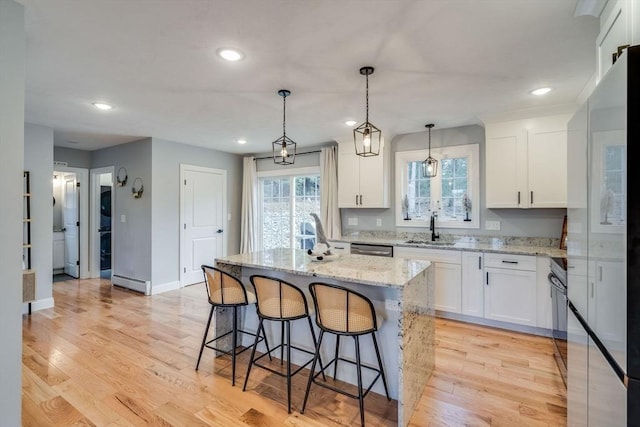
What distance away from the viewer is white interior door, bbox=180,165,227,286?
17.7 feet

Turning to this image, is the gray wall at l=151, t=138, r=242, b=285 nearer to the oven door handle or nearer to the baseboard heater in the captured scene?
the baseboard heater

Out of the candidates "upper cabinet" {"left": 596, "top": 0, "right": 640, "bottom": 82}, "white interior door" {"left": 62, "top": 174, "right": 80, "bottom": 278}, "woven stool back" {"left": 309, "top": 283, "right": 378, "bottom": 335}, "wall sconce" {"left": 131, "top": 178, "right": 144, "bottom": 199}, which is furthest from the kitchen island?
"white interior door" {"left": 62, "top": 174, "right": 80, "bottom": 278}

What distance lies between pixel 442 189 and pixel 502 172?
0.82 m

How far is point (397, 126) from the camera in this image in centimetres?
421

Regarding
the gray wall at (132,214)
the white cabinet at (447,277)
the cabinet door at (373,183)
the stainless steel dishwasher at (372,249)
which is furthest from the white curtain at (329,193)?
the gray wall at (132,214)

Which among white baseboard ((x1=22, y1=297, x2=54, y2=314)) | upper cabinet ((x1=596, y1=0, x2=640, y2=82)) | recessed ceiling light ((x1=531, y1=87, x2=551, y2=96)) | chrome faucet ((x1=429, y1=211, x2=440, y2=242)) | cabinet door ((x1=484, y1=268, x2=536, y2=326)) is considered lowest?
white baseboard ((x1=22, y1=297, x2=54, y2=314))

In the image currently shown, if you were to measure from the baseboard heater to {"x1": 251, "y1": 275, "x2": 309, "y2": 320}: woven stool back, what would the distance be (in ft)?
11.5

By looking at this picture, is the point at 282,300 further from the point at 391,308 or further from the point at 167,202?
the point at 167,202

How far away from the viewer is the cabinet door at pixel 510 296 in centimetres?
334

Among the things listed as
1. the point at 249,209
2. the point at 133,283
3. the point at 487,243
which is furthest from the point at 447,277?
the point at 133,283

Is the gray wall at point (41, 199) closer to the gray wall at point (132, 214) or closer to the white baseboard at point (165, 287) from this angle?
the gray wall at point (132, 214)

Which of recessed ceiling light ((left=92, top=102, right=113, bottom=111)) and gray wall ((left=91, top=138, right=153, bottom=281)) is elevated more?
recessed ceiling light ((left=92, top=102, right=113, bottom=111))

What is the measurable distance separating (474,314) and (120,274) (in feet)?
18.3

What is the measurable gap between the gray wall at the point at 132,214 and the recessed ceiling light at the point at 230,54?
10.9 feet
